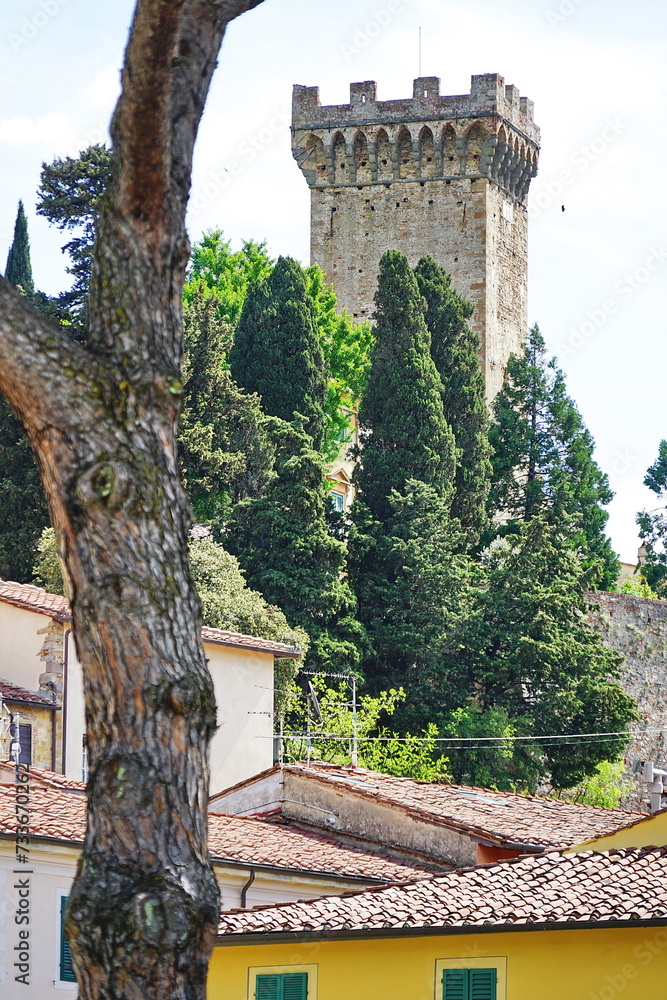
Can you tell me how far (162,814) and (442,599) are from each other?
90.2 ft

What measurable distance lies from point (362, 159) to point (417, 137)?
1.79 m

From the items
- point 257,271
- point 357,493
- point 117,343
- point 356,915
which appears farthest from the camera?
point 257,271

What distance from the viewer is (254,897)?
16.6 meters

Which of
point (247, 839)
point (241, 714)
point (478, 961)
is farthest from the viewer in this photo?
point (241, 714)

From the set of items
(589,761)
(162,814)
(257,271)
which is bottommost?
(589,761)

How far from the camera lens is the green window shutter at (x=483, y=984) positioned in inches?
510

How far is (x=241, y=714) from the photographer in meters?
26.1

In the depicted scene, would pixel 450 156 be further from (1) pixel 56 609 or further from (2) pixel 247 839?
(2) pixel 247 839

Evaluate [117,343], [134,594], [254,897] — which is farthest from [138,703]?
[254,897]

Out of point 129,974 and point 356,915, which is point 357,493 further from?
point 129,974

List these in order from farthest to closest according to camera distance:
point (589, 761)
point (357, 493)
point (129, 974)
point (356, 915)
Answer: point (357, 493) → point (589, 761) → point (356, 915) → point (129, 974)

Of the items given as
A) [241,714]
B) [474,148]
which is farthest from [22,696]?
[474,148]

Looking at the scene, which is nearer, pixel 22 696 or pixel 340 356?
pixel 22 696

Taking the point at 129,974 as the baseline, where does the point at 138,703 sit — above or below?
above
